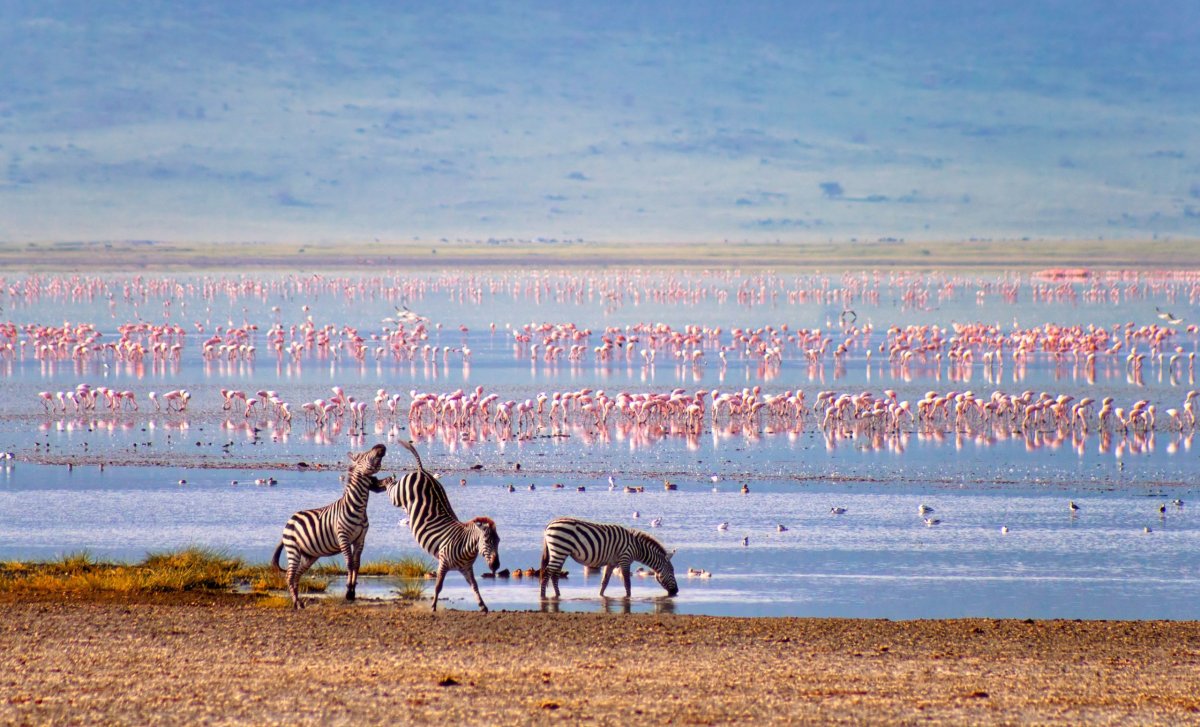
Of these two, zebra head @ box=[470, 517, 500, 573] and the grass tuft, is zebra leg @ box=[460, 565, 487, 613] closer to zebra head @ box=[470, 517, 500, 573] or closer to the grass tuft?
zebra head @ box=[470, 517, 500, 573]

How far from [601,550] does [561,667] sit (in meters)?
3.30

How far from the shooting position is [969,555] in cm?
1605

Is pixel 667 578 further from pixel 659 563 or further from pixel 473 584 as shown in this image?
pixel 473 584

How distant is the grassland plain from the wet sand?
112657mm

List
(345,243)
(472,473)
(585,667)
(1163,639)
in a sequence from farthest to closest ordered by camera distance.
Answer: (345,243) → (472,473) → (1163,639) → (585,667)

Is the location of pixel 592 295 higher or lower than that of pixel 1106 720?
higher

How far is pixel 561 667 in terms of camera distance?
1028cm

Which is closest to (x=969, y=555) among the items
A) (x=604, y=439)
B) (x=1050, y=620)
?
(x=1050, y=620)

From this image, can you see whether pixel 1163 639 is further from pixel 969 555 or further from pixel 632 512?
pixel 632 512

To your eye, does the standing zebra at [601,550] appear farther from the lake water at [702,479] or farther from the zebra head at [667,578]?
the lake water at [702,479]

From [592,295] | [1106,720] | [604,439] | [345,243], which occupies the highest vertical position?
[345,243]

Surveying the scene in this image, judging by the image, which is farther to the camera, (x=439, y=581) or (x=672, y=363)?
(x=672, y=363)

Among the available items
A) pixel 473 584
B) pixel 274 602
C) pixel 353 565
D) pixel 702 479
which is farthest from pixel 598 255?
pixel 473 584

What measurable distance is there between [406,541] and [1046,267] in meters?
112
